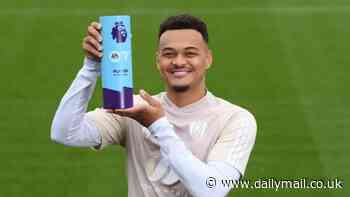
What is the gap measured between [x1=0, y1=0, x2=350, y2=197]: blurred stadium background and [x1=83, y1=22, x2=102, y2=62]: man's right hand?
3482 millimetres

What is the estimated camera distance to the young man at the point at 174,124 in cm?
310

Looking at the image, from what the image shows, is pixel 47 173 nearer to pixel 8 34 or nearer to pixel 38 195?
pixel 38 195

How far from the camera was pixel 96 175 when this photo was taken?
6.64 m

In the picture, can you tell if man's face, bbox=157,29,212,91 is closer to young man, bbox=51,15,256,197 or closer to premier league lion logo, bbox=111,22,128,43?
young man, bbox=51,15,256,197

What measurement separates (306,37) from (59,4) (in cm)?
292

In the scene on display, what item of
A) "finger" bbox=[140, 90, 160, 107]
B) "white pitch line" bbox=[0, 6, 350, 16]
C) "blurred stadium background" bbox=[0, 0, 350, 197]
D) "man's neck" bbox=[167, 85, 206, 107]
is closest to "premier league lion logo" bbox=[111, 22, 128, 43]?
"finger" bbox=[140, 90, 160, 107]

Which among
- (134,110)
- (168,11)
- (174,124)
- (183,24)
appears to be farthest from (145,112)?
(168,11)

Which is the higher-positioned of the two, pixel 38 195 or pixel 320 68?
pixel 320 68

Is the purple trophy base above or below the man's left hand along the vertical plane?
above

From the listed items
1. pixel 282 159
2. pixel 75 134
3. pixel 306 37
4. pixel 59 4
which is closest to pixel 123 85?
pixel 75 134

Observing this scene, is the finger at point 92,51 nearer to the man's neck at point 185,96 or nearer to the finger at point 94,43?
the finger at point 94,43

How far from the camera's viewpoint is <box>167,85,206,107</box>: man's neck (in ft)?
10.6

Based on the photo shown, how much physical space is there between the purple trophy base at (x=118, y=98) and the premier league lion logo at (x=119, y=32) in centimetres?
17

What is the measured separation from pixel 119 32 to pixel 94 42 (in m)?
0.17
